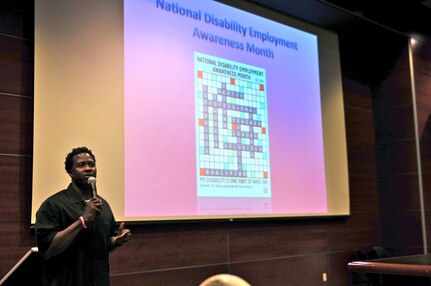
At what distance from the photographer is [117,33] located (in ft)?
12.2

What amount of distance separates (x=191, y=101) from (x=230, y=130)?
436mm

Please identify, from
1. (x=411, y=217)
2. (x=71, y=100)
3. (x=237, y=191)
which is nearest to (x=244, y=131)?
(x=237, y=191)

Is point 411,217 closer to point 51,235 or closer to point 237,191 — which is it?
point 237,191

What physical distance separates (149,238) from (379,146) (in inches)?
129

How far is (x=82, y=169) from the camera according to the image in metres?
2.35

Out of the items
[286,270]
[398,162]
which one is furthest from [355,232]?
[286,270]

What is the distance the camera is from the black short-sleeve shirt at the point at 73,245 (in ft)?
7.12

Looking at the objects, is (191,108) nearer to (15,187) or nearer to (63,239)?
(15,187)

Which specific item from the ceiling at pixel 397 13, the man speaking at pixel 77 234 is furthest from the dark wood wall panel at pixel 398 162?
the man speaking at pixel 77 234

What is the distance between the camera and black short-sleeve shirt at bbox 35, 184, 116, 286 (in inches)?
85.4

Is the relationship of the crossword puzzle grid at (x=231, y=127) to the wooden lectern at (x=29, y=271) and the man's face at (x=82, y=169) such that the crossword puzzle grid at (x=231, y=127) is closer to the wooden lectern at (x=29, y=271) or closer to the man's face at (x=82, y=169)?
the man's face at (x=82, y=169)

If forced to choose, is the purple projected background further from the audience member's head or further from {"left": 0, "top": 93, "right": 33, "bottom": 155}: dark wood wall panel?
the audience member's head

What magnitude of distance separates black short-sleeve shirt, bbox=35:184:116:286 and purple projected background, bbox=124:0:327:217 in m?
1.31

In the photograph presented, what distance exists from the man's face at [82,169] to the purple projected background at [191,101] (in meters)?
1.23
